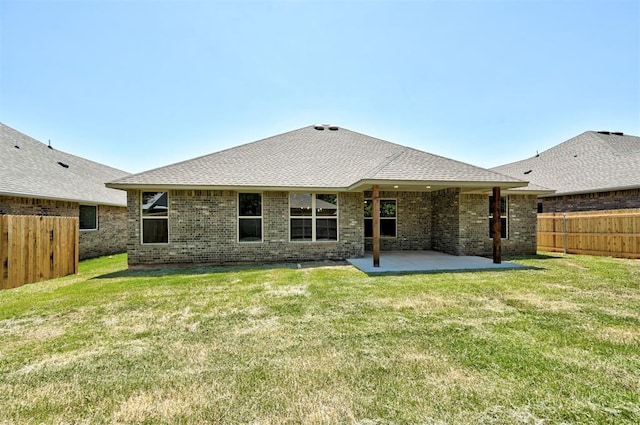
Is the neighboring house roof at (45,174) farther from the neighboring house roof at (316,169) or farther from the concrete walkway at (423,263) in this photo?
the concrete walkway at (423,263)

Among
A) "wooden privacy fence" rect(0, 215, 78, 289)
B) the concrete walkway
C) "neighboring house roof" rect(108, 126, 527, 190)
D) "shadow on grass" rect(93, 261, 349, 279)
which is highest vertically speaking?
"neighboring house roof" rect(108, 126, 527, 190)

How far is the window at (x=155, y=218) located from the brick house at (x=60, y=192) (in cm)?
423

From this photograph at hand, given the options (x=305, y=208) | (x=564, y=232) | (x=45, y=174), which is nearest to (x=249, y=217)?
(x=305, y=208)

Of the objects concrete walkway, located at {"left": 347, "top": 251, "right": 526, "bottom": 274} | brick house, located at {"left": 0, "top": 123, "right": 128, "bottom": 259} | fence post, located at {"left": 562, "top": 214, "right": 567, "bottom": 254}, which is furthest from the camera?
fence post, located at {"left": 562, "top": 214, "right": 567, "bottom": 254}

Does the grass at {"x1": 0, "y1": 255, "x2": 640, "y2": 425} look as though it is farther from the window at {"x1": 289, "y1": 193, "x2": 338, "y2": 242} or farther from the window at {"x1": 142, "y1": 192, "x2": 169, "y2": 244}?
the window at {"x1": 289, "y1": 193, "x2": 338, "y2": 242}

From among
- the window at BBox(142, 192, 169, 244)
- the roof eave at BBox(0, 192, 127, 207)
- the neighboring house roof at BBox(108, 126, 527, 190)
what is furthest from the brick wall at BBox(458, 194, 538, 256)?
the roof eave at BBox(0, 192, 127, 207)

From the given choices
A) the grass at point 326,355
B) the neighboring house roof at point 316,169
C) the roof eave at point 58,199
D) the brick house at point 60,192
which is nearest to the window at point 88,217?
the brick house at point 60,192

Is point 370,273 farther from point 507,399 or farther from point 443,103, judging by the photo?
point 443,103

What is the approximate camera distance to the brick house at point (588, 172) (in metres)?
13.7

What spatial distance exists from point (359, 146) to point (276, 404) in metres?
13.4

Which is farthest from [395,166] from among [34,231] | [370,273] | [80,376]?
[34,231]

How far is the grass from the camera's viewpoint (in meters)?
2.59

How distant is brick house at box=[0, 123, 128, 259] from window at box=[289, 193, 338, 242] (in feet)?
31.1

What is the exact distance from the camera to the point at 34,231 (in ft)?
27.0
